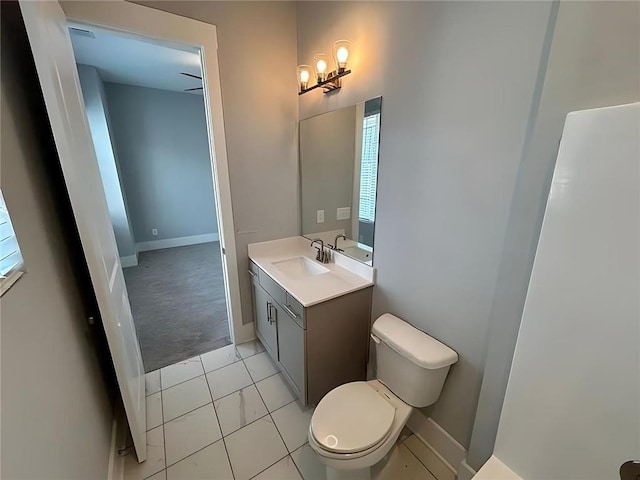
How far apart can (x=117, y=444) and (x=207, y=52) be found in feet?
7.63

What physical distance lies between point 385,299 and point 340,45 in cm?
149

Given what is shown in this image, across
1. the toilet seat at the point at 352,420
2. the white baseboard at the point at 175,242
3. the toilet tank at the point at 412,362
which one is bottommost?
the white baseboard at the point at 175,242

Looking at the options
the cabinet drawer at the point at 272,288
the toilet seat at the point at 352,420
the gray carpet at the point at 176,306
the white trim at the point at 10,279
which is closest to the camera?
the white trim at the point at 10,279

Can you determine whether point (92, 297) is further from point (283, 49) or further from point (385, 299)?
point (283, 49)

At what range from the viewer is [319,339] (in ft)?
5.13

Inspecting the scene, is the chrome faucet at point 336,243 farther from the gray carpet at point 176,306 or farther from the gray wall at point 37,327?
the gray wall at point 37,327

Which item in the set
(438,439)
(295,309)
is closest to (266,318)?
(295,309)

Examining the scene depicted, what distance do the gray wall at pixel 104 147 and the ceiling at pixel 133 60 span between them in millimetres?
192

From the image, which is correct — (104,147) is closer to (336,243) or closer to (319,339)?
(336,243)

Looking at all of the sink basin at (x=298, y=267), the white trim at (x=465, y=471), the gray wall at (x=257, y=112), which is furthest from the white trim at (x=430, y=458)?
the gray wall at (x=257, y=112)

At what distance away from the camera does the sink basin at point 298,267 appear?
6.85 ft

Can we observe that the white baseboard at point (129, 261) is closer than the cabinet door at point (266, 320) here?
No

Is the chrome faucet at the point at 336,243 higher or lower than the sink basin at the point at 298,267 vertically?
higher

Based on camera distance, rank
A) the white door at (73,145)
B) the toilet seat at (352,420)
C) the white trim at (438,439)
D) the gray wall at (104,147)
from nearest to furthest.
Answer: the white door at (73,145) → the toilet seat at (352,420) → the white trim at (438,439) → the gray wall at (104,147)
